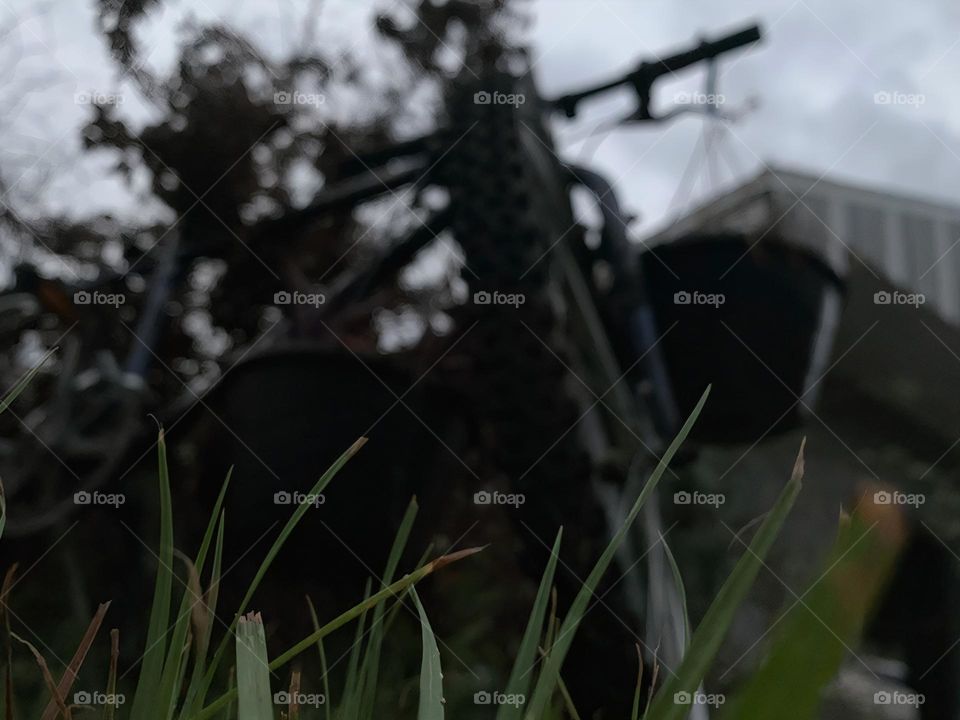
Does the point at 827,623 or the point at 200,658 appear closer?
the point at 827,623

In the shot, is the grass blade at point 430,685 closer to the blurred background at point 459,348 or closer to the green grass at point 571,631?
the green grass at point 571,631

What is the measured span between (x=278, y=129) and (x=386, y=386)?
0.38 meters

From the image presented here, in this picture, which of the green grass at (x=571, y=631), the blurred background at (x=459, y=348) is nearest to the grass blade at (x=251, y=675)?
the green grass at (x=571, y=631)

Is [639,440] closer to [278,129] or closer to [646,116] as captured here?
[646,116]

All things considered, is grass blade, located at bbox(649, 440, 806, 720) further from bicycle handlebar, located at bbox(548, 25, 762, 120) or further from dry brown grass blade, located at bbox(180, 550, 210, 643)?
bicycle handlebar, located at bbox(548, 25, 762, 120)

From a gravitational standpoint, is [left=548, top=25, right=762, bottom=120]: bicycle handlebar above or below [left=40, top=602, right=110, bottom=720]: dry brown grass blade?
above

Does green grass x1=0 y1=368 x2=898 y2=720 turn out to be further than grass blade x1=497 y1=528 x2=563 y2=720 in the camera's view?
No

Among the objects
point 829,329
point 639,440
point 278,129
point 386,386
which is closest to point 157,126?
point 278,129

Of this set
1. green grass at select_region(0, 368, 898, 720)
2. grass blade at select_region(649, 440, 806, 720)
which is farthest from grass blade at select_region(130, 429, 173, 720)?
grass blade at select_region(649, 440, 806, 720)

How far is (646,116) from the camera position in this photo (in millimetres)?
1088

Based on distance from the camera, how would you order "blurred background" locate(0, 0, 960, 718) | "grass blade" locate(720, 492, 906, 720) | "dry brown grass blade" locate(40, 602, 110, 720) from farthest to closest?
"blurred background" locate(0, 0, 960, 718) → "dry brown grass blade" locate(40, 602, 110, 720) → "grass blade" locate(720, 492, 906, 720)

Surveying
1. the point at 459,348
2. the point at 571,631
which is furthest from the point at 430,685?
the point at 459,348

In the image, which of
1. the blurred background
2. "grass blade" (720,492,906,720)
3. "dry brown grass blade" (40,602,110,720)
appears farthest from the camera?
the blurred background

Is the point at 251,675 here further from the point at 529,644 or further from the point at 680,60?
the point at 680,60
